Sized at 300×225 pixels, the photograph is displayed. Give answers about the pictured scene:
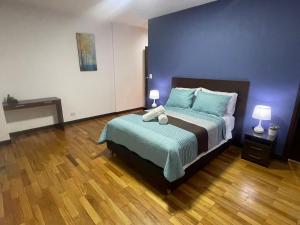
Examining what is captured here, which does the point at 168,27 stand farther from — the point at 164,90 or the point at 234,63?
the point at 234,63

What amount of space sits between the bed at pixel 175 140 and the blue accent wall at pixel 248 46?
0.86ft

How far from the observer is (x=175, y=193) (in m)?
2.01

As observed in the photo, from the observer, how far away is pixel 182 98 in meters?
3.32

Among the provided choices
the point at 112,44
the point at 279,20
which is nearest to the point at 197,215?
the point at 279,20

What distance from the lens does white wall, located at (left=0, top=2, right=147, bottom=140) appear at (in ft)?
10.7

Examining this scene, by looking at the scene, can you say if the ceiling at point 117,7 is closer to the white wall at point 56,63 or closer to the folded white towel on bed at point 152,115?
the white wall at point 56,63

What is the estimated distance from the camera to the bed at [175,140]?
190 cm

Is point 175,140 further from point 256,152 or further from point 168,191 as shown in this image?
point 256,152

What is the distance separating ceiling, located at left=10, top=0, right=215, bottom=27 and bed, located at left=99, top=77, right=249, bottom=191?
5.59 feet

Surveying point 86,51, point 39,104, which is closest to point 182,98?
point 86,51

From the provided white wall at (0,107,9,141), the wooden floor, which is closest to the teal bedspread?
the wooden floor

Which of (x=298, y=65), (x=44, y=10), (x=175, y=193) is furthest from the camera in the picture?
(x=44, y=10)

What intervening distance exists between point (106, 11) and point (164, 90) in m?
2.16

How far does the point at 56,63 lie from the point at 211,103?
11.0 ft
